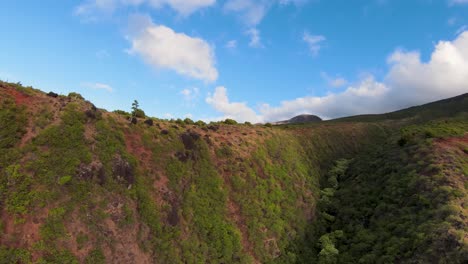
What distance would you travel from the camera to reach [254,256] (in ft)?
110

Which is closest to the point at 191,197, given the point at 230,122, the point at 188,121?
the point at 188,121

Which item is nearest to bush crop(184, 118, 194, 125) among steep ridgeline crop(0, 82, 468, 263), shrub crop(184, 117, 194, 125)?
shrub crop(184, 117, 194, 125)

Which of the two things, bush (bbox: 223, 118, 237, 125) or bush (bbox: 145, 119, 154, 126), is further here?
bush (bbox: 223, 118, 237, 125)

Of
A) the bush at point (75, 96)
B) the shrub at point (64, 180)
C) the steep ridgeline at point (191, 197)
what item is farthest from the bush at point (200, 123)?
the shrub at point (64, 180)

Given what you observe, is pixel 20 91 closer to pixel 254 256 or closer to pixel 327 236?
Result: pixel 254 256

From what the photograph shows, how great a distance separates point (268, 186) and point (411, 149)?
91.1ft

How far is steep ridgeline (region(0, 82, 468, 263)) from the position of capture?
2492 cm

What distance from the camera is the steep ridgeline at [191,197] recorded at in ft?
81.8

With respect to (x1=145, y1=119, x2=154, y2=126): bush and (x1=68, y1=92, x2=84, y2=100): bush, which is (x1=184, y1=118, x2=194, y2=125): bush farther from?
(x1=68, y1=92, x2=84, y2=100): bush

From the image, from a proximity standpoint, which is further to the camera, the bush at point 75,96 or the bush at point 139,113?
the bush at point 139,113

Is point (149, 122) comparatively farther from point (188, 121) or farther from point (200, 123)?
point (200, 123)

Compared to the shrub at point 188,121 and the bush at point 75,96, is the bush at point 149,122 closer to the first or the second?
the bush at point 75,96

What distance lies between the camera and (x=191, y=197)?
33.9 meters

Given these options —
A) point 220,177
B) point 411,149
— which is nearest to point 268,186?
point 220,177
